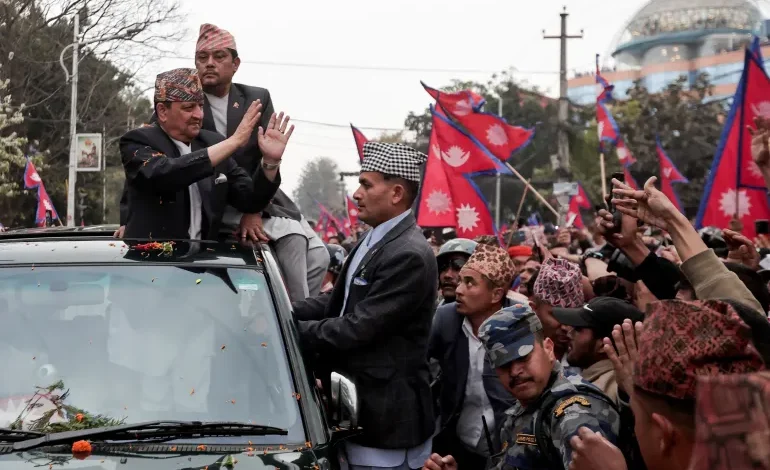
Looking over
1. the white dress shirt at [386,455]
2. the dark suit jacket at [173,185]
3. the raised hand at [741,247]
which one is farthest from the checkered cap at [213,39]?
the raised hand at [741,247]

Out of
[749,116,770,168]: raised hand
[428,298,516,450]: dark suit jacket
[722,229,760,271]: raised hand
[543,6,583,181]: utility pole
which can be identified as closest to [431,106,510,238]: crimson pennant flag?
[722,229,760,271]: raised hand

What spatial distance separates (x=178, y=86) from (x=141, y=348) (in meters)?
1.55

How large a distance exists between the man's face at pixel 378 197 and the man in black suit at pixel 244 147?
747 mm

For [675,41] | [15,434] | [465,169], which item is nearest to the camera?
[15,434]

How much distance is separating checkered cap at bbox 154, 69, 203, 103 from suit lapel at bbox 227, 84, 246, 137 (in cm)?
53

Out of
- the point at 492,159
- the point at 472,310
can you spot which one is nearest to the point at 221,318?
the point at 472,310

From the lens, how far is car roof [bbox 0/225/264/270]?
154 inches

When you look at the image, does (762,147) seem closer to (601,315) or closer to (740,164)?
(601,315)

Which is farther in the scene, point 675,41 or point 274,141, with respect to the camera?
point 675,41

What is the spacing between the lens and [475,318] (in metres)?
5.14

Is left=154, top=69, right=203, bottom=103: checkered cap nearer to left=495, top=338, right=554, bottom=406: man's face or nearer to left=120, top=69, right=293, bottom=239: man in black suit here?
left=120, top=69, right=293, bottom=239: man in black suit

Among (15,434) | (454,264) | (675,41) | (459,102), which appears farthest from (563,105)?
(675,41)

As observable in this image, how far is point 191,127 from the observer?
15.7 feet

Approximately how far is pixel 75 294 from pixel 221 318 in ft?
1.82
